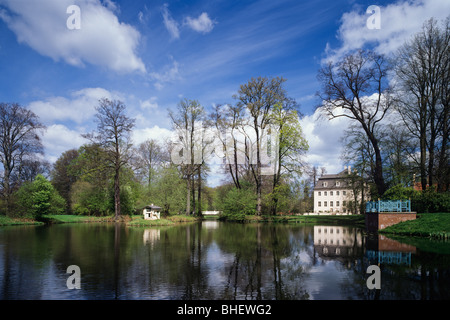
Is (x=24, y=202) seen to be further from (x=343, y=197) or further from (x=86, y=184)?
(x=343, y=197)

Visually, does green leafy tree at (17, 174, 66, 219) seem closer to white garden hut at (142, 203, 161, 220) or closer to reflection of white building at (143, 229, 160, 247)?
white garden hut at (142, 203, 161, 220)

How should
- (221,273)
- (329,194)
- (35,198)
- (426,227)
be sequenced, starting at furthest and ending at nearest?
(329,194) < (35,198) < (426,227) < (221,273)

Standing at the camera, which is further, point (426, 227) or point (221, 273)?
point (426, 227)

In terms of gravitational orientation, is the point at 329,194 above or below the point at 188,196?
below

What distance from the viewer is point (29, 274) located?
718cm

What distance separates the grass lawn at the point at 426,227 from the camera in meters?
15.2

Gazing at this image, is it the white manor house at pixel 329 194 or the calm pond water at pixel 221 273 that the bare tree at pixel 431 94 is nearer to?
the calm pond water at pixel 221 273

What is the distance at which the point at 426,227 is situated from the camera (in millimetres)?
16047

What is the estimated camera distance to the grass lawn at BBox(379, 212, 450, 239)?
15.2 m

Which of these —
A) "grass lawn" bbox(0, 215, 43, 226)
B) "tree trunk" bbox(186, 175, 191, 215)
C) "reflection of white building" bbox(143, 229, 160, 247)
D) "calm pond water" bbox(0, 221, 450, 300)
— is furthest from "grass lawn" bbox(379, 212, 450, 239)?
"grass lawn" bbox(0, 215, 43, 226)

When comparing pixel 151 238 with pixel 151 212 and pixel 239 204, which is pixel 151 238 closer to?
pixel 151 212

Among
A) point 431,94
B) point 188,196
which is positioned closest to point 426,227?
point 431,94
